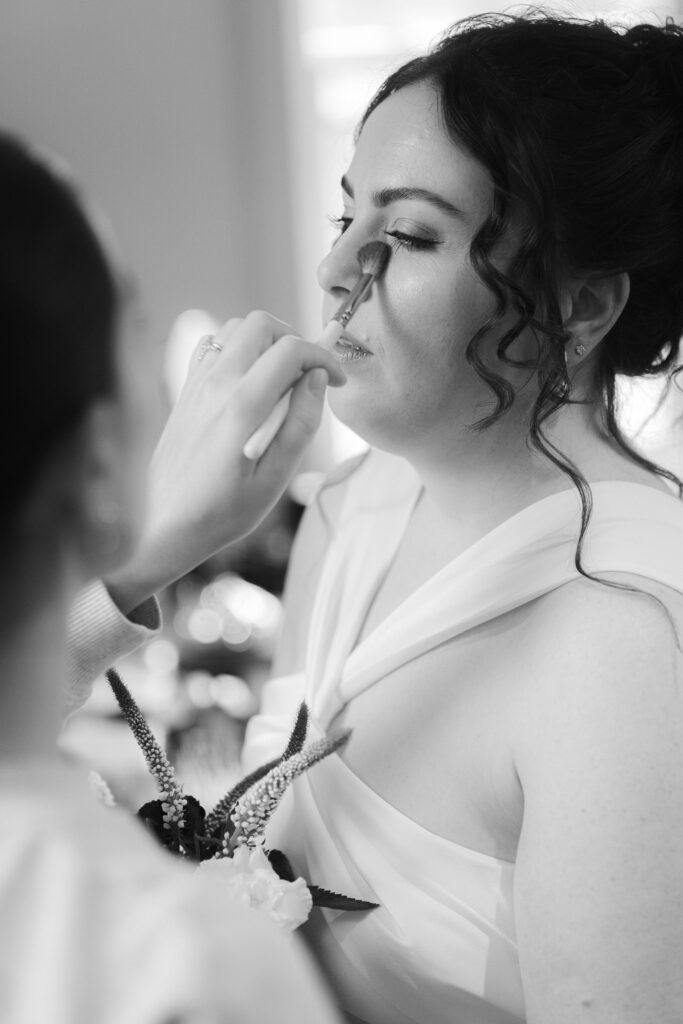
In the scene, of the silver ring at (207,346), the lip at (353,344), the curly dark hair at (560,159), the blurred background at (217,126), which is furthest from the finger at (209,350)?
the blurred background at (217,126)

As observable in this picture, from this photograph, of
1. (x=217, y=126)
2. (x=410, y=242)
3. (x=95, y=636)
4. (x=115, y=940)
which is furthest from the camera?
(x=217, y=126)

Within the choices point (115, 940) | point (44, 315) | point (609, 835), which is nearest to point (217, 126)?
point (609, 835)

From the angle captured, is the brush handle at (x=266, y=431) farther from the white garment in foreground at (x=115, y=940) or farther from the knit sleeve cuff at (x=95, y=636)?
the white garment in foreground at (x=115, y=940)

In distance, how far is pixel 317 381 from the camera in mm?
885

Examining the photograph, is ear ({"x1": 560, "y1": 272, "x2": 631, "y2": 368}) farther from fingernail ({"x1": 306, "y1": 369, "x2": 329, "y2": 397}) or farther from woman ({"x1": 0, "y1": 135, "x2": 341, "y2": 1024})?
woman ({"x1": 0, "y1": 135, "x2": 341, "y2": 1024})

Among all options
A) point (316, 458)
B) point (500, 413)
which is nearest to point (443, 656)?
point (500, 413)

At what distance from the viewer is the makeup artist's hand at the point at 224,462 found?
0.84 meters

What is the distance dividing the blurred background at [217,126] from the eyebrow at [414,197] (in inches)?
67.7

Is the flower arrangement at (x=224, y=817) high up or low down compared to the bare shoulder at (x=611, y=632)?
down

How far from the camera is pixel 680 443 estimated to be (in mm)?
1381

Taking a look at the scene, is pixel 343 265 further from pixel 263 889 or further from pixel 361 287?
pixel 263 889

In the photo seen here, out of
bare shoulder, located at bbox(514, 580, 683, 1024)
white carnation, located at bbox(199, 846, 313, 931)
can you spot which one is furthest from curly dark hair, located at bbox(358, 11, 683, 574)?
white carnation, located at bbox(199, 846, 313, 931)

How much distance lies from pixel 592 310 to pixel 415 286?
0.18 meters

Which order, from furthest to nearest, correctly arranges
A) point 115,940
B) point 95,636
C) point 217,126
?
point 217,126, point 95,636, point 115,940
